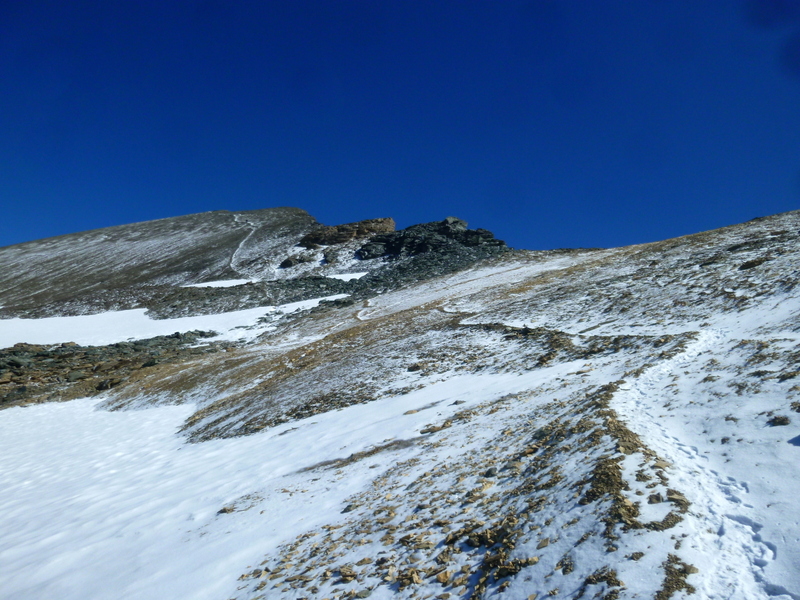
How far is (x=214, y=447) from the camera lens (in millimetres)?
14250

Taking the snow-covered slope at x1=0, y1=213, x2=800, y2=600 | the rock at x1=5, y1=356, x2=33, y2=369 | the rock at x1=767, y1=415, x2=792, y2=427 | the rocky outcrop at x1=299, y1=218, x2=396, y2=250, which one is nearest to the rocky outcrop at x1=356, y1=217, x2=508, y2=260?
the rocky outcrop at x1=299, y1=218, x2=396, y2=250

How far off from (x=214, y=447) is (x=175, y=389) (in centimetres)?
1165

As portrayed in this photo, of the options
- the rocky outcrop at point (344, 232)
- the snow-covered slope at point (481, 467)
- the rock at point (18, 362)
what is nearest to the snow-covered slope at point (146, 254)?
the rocky outcrop at point (344, 232)

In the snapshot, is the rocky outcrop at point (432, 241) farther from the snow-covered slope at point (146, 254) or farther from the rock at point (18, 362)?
the rock at point (18, 362)

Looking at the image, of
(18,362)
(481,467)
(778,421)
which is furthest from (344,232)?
(778,421)

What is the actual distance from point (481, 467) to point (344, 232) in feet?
231

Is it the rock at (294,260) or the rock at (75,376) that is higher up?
the rock at (294,260)

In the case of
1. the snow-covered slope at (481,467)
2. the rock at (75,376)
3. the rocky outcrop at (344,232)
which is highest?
the rocky outcrop at (344,232)

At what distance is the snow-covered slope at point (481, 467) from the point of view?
481 centimetres

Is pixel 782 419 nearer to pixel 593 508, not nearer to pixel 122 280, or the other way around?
pixel 593 508

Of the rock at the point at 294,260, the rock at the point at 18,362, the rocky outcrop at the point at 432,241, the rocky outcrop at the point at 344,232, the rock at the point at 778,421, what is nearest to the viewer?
the rock at the point at 778,421

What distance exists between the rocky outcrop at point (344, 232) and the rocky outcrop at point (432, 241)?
5891mm

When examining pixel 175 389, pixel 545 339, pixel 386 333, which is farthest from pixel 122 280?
pixel 545 339

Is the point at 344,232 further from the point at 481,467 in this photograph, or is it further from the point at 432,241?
the point at 481,467
